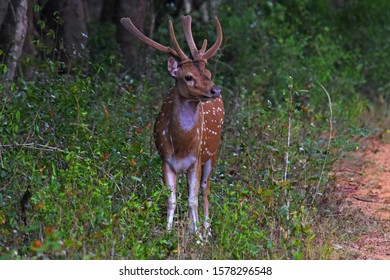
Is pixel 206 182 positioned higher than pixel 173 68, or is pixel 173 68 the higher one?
pixel 173 68

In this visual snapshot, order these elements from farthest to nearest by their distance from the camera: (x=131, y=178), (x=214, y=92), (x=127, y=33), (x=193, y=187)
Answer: (x=127, y=33), (x=193, y=187), (x=214, y=92), (x=131, y=178)

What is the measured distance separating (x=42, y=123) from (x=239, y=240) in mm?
2490

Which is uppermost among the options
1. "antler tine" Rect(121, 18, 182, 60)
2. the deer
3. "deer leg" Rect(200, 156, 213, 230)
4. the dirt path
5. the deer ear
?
"antler tine" Rect(121, 18, 182, 60)

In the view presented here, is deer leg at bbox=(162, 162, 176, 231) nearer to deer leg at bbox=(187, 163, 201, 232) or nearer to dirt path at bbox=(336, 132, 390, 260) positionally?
deer leg at bbox=(187, 163, 201, 232)

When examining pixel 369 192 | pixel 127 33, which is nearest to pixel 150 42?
pixel 369 192

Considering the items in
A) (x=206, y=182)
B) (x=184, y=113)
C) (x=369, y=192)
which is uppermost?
(x=184, y=113)

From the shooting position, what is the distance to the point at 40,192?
825 centimetres

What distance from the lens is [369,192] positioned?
11.5 meters

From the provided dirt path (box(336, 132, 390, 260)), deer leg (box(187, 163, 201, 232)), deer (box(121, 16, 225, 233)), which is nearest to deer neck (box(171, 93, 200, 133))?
deer (box(121, 16, 225, 233))

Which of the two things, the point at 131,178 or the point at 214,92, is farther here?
the point at 214,92

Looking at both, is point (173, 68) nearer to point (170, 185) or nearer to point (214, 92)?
point (214, 92)

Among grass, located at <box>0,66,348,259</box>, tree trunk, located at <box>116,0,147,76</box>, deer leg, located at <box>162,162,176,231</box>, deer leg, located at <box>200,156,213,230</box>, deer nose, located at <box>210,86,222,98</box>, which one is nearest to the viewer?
grass, located at <box>0,66,348,259</box>

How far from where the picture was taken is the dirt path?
9219 mm

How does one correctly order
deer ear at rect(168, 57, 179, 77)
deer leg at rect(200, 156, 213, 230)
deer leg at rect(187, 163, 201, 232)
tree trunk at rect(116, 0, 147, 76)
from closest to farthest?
deer leg at rect(187, 163, 201, 232), deer ear at rect(168, 57, 179, 77), deer leg at rect(200, 156, 213, 230), tree trunk at rect(116, 0, 147, 76)
